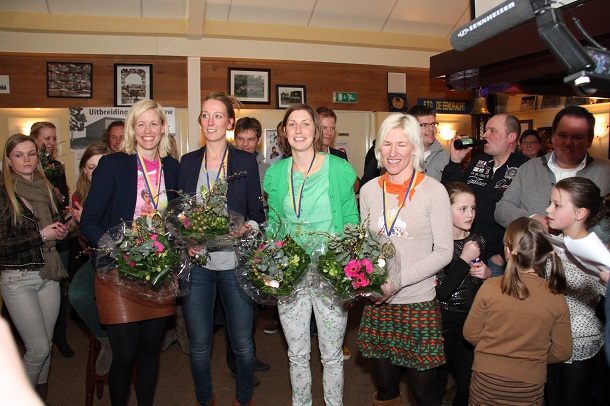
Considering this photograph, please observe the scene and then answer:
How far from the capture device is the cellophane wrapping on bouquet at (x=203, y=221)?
7.80ft

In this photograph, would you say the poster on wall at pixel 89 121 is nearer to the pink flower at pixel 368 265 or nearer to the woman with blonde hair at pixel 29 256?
the woman with blonde hair at pixel 29 256

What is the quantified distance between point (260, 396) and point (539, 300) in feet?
6.43

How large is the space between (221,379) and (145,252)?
1734mm

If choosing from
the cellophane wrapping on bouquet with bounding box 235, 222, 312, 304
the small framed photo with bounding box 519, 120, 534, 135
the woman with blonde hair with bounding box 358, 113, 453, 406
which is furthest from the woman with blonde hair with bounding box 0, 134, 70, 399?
the small framed photo with bounding box 519, 120, 534, 135

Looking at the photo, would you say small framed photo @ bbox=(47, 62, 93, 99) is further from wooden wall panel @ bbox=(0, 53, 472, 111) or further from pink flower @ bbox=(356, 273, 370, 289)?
pink flower @ bbox=(356, 273, 370, 289)

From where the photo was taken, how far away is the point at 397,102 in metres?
8.35

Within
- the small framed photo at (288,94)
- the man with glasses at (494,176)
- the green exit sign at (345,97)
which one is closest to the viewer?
the man with glasses at (494,176)

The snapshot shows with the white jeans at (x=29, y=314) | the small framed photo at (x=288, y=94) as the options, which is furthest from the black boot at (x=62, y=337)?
the small framed photo at (x=288, y=94)

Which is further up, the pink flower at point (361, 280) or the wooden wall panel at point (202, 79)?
the wooden wall panel at point (202, 79)

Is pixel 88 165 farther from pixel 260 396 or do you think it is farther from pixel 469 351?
pixel 469 351

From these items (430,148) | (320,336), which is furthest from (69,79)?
(320,336)

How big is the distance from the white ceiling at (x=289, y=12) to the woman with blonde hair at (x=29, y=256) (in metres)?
3.84

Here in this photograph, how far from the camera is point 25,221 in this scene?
2992 millimetres

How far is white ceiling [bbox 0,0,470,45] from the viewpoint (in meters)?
6.48
